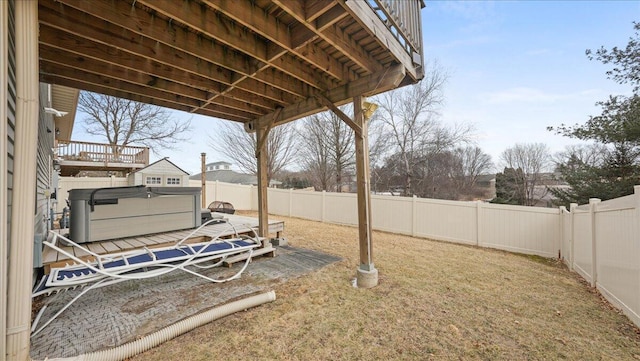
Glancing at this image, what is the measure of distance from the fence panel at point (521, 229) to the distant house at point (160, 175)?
14.0 m

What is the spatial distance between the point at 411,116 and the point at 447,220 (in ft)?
27.6

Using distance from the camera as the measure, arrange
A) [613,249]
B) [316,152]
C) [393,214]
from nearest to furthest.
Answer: [613,249] < [393,214] < [316,152]

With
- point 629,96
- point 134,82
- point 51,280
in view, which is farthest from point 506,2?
point 51,280

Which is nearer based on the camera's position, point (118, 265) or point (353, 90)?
point (118, 265)

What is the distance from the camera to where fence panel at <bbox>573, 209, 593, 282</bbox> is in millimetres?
3891

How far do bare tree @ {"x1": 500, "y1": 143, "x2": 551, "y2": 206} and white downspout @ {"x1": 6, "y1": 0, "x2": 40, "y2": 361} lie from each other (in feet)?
72.1

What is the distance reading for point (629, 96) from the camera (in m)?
6.77

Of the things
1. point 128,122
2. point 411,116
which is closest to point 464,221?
point 411,116

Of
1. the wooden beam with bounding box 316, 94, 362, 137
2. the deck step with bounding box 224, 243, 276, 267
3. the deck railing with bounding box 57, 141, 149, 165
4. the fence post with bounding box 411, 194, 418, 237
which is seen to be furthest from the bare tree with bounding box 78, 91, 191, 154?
the fence post with bounding box 411, 194, 418, 237

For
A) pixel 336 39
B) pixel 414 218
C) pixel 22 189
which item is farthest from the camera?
pixel 414 218

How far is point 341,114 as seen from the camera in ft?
11.2

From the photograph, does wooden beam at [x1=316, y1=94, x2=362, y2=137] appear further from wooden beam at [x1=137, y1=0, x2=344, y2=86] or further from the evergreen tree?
the evergreen tree

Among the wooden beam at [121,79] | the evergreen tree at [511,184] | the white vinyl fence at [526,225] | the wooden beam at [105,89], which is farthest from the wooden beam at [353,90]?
the evergreen tree at [511,184]

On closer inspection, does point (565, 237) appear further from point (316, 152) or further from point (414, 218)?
point (316, 152)
